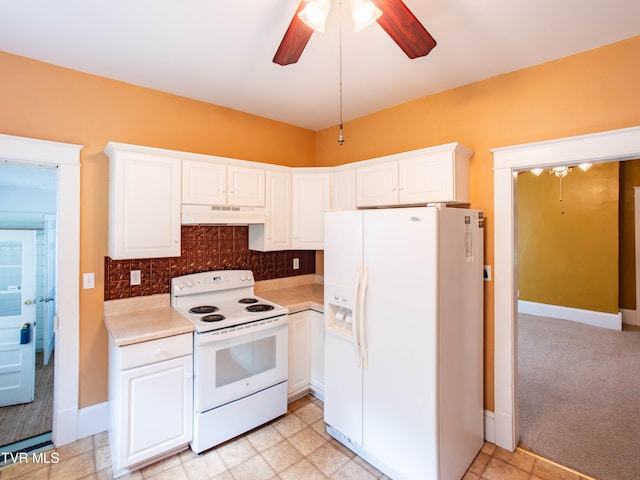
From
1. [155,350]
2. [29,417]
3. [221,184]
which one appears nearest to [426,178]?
[221,184]

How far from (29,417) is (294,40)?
386 centimetres

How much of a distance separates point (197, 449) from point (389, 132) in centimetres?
315

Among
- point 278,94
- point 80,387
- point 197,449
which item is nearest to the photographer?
point 197,449

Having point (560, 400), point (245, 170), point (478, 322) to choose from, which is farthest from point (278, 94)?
point (560, 400)

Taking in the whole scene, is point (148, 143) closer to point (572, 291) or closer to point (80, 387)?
point (80, 387)

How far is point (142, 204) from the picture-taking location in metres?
2.36

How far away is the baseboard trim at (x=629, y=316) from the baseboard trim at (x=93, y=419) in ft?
23.9

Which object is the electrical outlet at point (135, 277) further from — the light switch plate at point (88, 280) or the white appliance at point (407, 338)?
the white appliance at point (407, 338)

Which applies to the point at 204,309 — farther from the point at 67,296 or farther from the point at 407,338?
the point at 407,338

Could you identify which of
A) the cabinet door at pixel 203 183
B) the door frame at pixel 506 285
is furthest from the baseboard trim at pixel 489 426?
the cabinet door at pixel 203 183

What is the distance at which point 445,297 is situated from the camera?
1.90 m

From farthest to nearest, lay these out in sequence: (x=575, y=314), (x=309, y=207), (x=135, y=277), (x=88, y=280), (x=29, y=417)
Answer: (x=575, y=314) < (x=309, y=207) < (x=29, y=417) < (x=135, y=277) < (x=88, y=280)

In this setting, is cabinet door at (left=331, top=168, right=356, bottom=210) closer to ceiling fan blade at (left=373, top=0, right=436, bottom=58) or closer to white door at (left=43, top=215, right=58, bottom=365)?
ceiling fan blade at (left=373, top=0, right=436, bottom=58)

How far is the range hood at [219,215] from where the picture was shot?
8.31 feet
